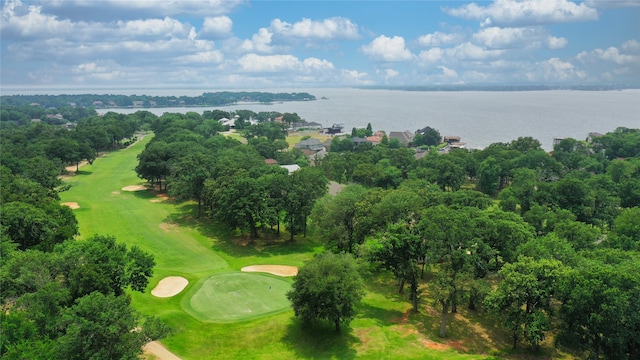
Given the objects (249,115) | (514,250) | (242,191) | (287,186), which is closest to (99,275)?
(242,191)

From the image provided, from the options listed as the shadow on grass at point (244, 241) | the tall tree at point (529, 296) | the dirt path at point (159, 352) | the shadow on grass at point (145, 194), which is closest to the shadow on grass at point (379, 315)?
the tall tree at point (529, 296)

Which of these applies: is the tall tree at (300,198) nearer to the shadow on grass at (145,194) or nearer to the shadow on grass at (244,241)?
the shadow on grass at (244,241)

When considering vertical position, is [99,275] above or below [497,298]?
above

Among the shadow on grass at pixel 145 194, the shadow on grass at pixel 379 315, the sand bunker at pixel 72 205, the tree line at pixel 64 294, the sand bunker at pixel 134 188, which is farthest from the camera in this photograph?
the sand bunker at pixel 134 188

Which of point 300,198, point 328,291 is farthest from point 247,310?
point 300,198

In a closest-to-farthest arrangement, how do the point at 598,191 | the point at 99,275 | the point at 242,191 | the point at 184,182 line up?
1. the point at 99,275
2. the point at 242,191
3. the point at 598,191
4. the point at 184,182

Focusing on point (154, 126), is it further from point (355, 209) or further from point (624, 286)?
point (624, 286)
